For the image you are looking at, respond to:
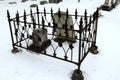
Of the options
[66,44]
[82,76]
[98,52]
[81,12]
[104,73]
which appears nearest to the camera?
[82,76]

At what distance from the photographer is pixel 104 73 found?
2980 millimetres

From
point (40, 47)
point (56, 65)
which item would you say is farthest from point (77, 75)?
point (40, 47)

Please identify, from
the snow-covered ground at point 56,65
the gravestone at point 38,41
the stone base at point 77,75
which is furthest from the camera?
the gravestone at point 38,41

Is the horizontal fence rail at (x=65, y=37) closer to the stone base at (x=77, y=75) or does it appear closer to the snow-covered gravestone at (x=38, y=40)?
the snow-covered gravestone at (x=38, y=40)

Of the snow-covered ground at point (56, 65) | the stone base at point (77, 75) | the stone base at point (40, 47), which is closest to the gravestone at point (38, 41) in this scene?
the stone base at point (40, 47)

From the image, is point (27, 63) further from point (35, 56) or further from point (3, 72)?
point (3, 72)

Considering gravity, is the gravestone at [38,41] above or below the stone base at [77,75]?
above

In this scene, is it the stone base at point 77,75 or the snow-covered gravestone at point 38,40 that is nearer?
the stone base at point 77,75

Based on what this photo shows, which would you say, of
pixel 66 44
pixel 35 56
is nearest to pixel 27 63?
pixel 35 56

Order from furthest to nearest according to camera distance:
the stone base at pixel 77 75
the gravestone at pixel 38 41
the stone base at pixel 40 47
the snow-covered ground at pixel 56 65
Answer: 1. the gravestone at pixel 38 41
2. the stone base at pixel 40 47
3. the snow-covered ground at pixel 56 65
4. the stone base at pixel 77 75

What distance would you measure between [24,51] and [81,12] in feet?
11.4

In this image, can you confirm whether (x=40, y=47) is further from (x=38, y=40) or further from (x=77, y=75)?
(x=77, y=75)

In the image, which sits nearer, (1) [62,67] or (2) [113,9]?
(1) [62,67]

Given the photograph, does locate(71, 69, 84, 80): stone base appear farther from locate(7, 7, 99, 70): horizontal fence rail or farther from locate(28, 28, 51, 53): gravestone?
locate(28, 28, 51, 53): gravestone
